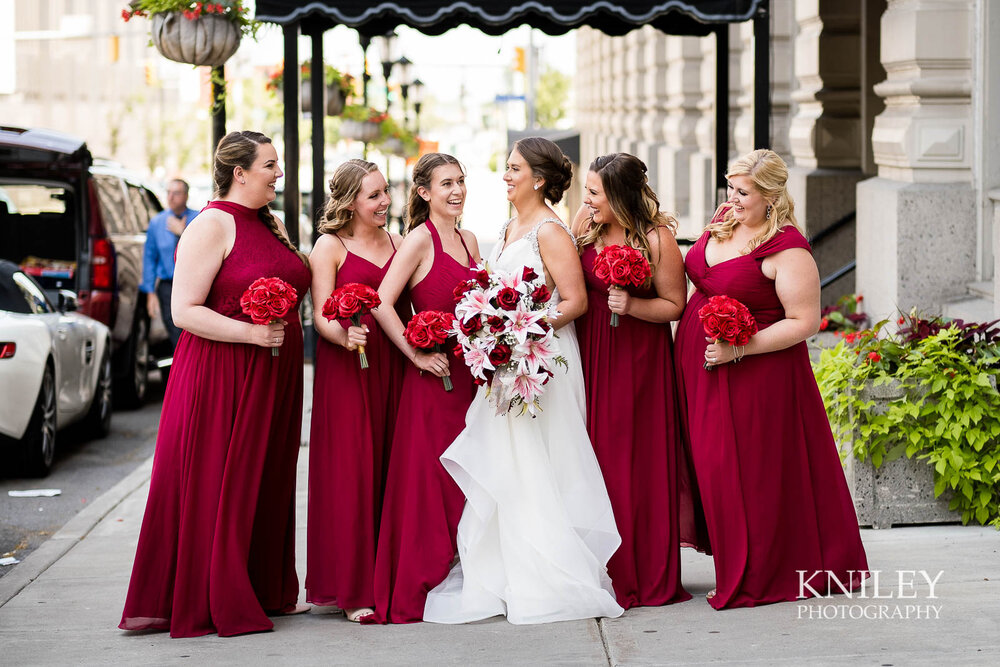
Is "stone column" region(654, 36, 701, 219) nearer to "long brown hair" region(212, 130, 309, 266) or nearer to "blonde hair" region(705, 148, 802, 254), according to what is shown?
"blonde hair" region(705, 148, 802, 254)

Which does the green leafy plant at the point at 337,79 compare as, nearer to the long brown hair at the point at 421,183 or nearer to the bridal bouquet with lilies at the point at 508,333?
the long brown hair at the point at 421,183

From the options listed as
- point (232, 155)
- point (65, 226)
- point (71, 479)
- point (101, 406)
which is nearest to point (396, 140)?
point (65, 226)

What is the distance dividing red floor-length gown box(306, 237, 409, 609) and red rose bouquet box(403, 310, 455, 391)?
35 centimetres

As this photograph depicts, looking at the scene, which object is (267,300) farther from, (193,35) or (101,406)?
(101,406)

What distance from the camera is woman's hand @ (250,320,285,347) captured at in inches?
A: 234

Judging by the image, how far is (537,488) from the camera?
20.1ft

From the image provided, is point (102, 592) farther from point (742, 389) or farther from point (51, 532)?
point (742, 389)

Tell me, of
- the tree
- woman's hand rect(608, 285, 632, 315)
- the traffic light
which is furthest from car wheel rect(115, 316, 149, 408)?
the tree

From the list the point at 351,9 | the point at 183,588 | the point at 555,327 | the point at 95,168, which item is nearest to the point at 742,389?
the point at 555,327

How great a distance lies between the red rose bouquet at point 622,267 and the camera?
19.5ft

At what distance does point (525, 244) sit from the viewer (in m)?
6.29

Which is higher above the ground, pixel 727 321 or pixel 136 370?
pixel 727 321

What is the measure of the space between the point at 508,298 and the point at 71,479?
6095 millimetres

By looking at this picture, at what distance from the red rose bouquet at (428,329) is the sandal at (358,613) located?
47.6 inches
